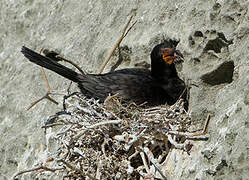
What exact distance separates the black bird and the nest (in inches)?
13.6

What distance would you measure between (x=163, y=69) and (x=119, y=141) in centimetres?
101

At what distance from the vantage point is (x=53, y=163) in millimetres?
4340

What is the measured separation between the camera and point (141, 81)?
4918mm

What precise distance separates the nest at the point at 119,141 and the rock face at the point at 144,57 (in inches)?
5.1

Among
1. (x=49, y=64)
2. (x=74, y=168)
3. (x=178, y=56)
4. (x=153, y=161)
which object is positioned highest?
(x=178, y=56)

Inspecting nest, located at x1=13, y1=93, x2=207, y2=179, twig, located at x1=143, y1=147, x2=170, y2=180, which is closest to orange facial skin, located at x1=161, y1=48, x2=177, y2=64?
nest, located at x1=13, y1=93, x2=207, y2=179

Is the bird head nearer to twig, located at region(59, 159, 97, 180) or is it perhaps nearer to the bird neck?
the bird neck

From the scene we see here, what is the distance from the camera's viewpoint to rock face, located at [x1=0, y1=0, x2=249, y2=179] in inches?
144

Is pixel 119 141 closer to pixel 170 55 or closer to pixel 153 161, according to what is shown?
pixel 153 161

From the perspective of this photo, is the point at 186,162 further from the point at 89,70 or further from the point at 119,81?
the point at 89,70

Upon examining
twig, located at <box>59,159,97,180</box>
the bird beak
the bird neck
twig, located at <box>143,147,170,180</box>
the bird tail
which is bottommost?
twig, located at <box>59,159,97,180</box>

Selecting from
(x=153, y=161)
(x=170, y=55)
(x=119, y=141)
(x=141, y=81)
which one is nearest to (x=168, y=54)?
(x=170, y=55)

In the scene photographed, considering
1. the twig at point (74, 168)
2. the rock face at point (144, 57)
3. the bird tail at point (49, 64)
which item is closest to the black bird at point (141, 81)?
the bird tail at point (49, 64)

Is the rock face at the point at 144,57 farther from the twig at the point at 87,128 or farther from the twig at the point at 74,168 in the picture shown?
the twig at the point at 74,168
